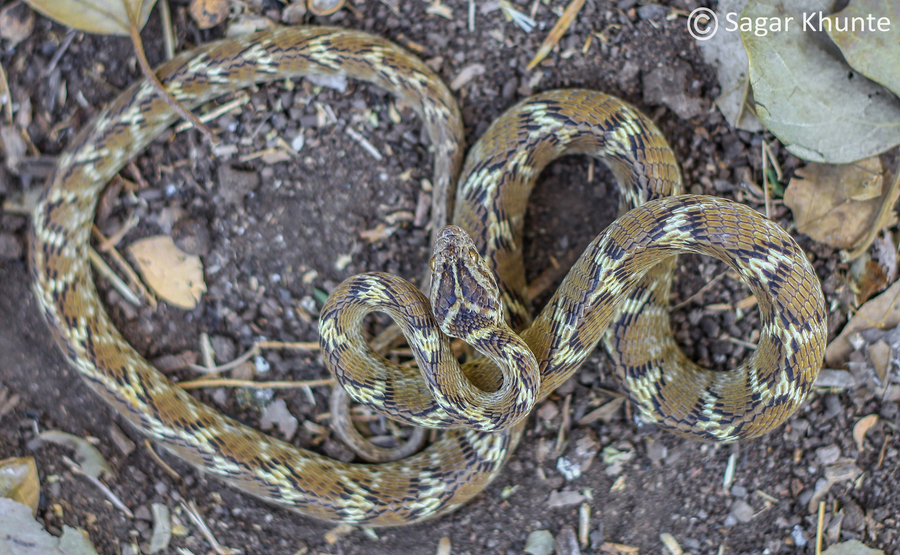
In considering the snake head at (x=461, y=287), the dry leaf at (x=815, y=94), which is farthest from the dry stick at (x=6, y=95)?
the dry leaf at (x=815, y=94)

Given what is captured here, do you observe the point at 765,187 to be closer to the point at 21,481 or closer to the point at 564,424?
the point at 564,424

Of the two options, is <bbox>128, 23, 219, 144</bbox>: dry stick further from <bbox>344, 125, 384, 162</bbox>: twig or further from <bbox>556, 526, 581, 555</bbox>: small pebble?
<bbox>556, 526, 581, 555</bbox>: small pebble

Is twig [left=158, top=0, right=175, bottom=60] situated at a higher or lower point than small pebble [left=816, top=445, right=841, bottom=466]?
higher

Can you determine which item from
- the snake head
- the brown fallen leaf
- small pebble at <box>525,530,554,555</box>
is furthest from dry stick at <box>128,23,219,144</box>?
small pebble at <box>525,530,554,555</box>

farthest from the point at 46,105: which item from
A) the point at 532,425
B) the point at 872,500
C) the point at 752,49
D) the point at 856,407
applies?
the point at 872,500

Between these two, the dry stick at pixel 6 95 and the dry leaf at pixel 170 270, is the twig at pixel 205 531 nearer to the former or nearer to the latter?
the dry leaf at pixel 170 270

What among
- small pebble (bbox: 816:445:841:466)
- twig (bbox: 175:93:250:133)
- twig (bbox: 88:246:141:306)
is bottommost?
small pebble (bbox: 816:445:841:466)

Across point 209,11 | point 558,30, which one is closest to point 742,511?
point 558,30
